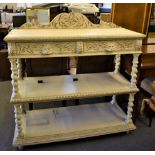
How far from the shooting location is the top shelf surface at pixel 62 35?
60.0 inches

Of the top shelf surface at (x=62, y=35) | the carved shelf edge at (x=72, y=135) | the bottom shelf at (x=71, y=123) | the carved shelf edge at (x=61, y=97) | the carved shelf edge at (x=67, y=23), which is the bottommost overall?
the carved shelf edge at (x=72, y=135)

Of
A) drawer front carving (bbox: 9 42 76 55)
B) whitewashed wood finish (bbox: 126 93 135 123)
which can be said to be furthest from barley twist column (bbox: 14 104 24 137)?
whitewashed wood finish (bbox: 126 93 135 123)

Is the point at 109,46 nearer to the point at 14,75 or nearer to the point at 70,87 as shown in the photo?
the point at 70,87

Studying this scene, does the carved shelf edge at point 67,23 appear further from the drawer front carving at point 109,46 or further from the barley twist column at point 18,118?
the barley twist column at point 18,118

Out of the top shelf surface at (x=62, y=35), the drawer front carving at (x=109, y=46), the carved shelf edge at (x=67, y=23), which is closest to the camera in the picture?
the top shelf surface at (x=62, y=35)

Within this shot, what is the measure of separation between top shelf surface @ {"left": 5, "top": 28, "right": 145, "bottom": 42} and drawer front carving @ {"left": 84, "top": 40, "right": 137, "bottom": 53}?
0.04m

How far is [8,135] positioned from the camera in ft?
6.55

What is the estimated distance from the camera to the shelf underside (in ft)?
5.74

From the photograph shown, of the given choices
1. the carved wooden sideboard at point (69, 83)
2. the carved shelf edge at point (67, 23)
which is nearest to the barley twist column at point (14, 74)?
the carved wooden sideboard at point (69, 83)

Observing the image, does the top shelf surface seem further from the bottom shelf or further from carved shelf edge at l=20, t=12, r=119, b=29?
the bottom shelf

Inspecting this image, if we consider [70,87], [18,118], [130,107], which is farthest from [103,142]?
[18,118]

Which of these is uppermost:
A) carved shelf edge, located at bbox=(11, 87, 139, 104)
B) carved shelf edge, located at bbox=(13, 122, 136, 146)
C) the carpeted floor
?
carved shelf edge, located at bbox=(11, 87, 139, 104)

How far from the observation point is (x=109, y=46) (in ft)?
Answer: 5.55

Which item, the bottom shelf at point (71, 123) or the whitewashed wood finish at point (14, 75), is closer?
the whitewashed wood finish at point (14, 75)
